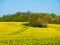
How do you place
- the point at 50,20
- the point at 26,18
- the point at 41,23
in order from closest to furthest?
the point at 41,23 → the point at 50,20 → the point at 26,18

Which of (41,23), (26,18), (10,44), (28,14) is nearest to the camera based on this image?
(10,44)

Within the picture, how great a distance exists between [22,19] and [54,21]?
10748 millimetres

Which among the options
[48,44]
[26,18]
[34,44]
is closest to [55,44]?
[48,44]

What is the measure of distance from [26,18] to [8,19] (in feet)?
19.7

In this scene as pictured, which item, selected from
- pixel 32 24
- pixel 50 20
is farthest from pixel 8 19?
pixel 32 24

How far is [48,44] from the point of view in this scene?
18.2 m

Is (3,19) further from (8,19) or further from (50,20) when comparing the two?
(50,20)

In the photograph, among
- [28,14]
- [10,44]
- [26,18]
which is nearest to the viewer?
[10,44]

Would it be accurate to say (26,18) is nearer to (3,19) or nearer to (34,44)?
(3,19)

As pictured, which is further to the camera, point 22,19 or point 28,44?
point 22,19

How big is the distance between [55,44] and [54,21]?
142 ft

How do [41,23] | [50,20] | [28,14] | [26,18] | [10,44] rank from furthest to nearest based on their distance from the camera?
[28,14]
[26,18]
[50,20]
[41,23]
[10,44]

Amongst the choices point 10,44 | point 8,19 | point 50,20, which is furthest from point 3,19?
point 10,44

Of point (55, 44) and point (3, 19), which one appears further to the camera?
point (3, 19)
